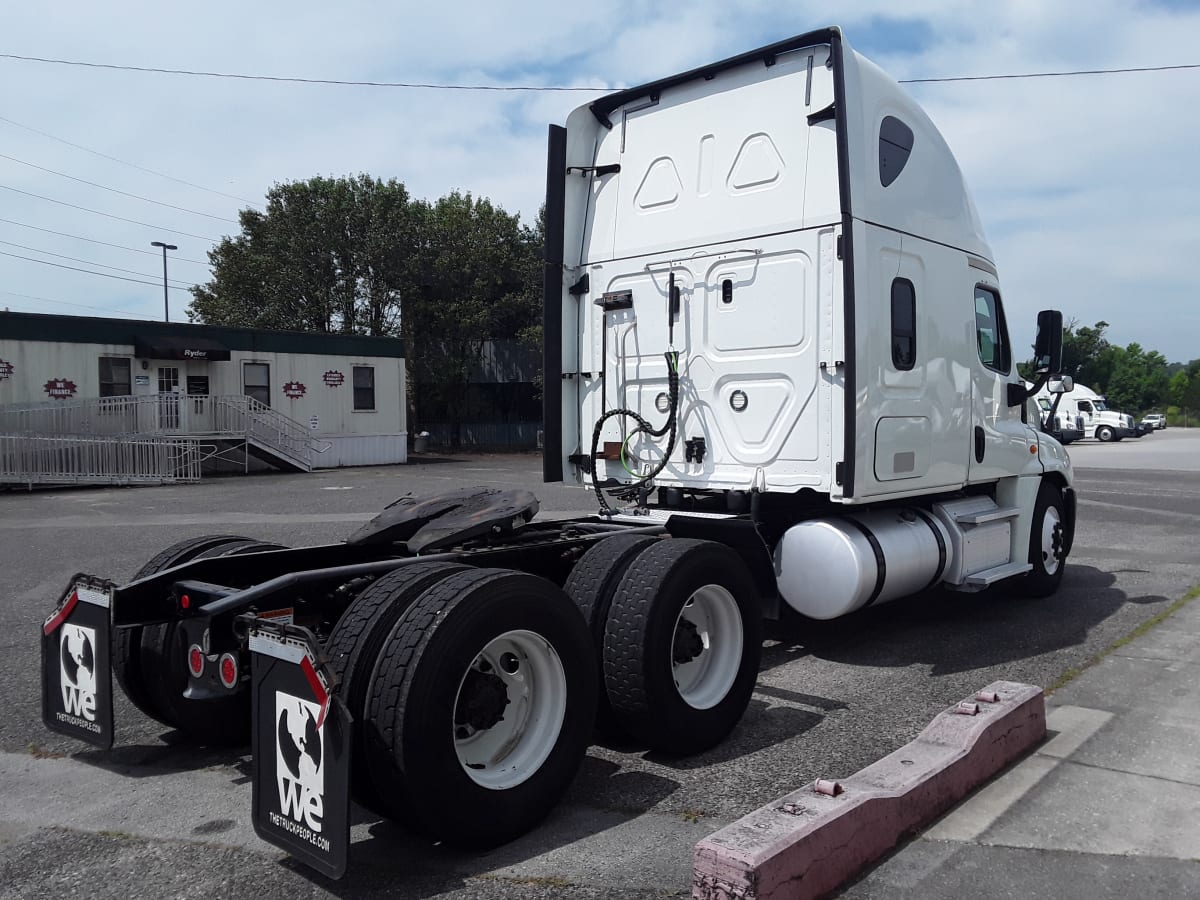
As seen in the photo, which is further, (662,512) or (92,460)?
(92,460)

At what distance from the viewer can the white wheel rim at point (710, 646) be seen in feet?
15.4

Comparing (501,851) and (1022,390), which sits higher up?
(1022,390)

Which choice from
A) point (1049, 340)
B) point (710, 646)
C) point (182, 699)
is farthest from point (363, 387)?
point (710, 646)

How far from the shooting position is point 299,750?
10.2ft

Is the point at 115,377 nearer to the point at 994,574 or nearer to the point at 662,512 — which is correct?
the point at 662,512

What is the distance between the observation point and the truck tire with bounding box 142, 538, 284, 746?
433 centimetres

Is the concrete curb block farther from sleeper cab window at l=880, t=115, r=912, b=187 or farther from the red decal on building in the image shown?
the red decal on building

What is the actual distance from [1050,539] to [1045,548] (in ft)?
0.62

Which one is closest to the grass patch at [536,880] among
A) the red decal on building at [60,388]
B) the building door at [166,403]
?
the building door at [166,403]

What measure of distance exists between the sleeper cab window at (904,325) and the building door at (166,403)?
2275cm

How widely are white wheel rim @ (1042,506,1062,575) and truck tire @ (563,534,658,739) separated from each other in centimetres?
498

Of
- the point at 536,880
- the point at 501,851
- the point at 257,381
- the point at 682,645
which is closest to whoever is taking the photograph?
the point at 536,880

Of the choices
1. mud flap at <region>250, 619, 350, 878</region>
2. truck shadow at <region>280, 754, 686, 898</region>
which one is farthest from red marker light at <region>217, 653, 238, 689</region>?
truck shadow at <region>280, 754, 686, 898</region>

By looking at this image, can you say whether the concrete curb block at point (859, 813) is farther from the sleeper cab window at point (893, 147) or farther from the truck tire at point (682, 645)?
the sleeper cab window at point (893, 147)
